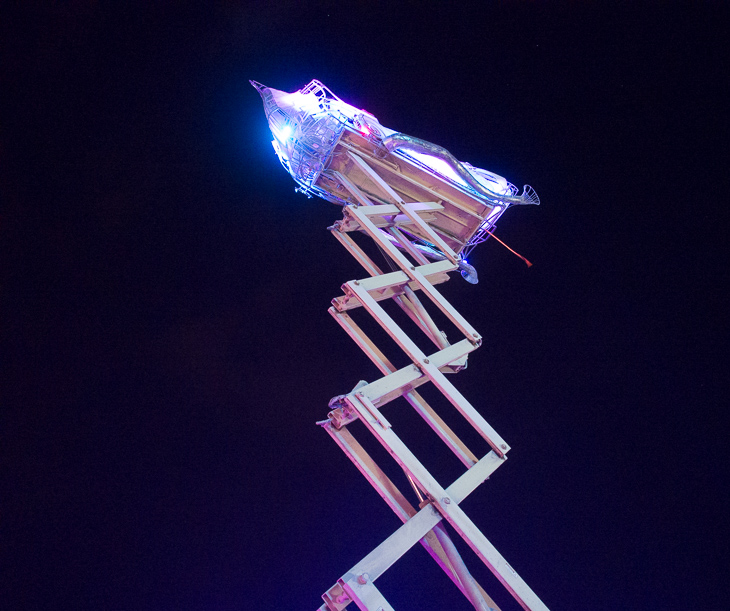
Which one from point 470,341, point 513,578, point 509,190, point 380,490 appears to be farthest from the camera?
point 509,190

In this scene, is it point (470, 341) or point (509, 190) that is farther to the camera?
point (509, 190)

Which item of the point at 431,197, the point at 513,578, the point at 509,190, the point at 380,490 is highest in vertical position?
the point at 431,197

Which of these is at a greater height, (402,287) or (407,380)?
(402,287)

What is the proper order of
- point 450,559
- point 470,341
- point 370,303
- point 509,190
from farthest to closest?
point 509,190 < point 470,341 < point 370,303 < point 450,559

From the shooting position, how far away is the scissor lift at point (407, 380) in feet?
6.10

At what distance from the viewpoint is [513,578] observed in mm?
1867

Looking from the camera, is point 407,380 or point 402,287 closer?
point 407,380

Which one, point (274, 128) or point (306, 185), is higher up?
point (274, 128)

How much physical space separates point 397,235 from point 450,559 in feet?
7.72

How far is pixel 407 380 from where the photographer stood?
2.38 metres

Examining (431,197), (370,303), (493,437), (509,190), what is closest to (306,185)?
(431,197)

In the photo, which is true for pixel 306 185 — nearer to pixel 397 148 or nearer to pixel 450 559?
pixel 397 148

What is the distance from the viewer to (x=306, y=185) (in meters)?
3.64

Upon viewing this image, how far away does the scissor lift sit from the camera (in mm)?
1859
